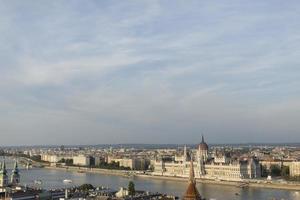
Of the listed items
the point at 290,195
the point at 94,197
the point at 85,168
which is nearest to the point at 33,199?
the point at 94,197

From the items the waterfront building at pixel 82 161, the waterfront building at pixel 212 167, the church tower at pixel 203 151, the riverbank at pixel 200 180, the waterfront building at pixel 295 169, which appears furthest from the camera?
the waterfront building at pixel 82 161

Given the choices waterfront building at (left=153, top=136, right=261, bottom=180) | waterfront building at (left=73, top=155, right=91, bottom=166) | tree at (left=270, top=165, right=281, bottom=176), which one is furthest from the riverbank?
tree at (left=270, top=165, right=281, bottom=176)

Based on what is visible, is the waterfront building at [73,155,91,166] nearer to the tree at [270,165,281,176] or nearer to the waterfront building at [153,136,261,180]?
the waterfront building at [153,136,261,180]

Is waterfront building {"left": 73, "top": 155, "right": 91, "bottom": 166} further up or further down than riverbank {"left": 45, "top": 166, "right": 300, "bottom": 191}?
further up

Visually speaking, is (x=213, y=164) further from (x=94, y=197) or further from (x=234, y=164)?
(x=94, y=197)

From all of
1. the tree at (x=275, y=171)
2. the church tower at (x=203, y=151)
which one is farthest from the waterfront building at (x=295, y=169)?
the church tower at (x=203, y=151)

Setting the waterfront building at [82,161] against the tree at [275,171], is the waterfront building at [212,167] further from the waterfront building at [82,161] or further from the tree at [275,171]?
the waterfront building at [82,161]

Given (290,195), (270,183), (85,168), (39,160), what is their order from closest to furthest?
1. (290,195)
2. (270,183)
3. (85,168)
4. (39,160)

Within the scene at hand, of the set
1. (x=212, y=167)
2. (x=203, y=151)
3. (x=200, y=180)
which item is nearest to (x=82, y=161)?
(x=203, y=151)

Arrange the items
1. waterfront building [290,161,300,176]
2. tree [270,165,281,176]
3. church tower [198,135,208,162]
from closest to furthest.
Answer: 1. waterfront building [290,161,300,176]
2. tree [270,165,281,176]
3. church tower [198,135,208,162]
